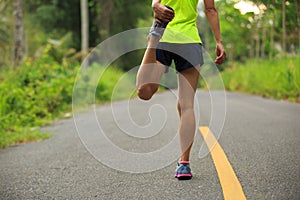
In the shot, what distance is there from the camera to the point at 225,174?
3.36 metres

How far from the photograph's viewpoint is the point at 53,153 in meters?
5.09

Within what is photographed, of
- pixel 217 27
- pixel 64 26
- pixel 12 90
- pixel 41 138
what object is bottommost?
pixel 41 138

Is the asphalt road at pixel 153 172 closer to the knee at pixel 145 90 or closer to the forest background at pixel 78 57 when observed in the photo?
the knee at pixel 145 90

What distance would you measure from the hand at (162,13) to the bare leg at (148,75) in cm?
32

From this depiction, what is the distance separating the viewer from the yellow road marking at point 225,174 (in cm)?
282

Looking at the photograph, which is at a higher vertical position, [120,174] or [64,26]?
[64,26]

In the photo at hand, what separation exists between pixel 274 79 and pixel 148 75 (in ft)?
31.6

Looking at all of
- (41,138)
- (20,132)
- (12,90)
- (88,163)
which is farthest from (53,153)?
(12,90)

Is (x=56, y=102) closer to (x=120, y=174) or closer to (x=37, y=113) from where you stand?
(x=37, y=113)

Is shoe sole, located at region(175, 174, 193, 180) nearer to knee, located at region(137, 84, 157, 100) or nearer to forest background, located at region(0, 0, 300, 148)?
knee, located at region(137, 84, 157, 100)

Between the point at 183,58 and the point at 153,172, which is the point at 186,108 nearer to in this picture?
the point at 183,58

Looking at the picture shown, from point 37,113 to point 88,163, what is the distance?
17.4ft

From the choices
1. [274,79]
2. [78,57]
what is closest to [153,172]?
[274,79]

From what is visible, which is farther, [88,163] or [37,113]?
[37,113]
